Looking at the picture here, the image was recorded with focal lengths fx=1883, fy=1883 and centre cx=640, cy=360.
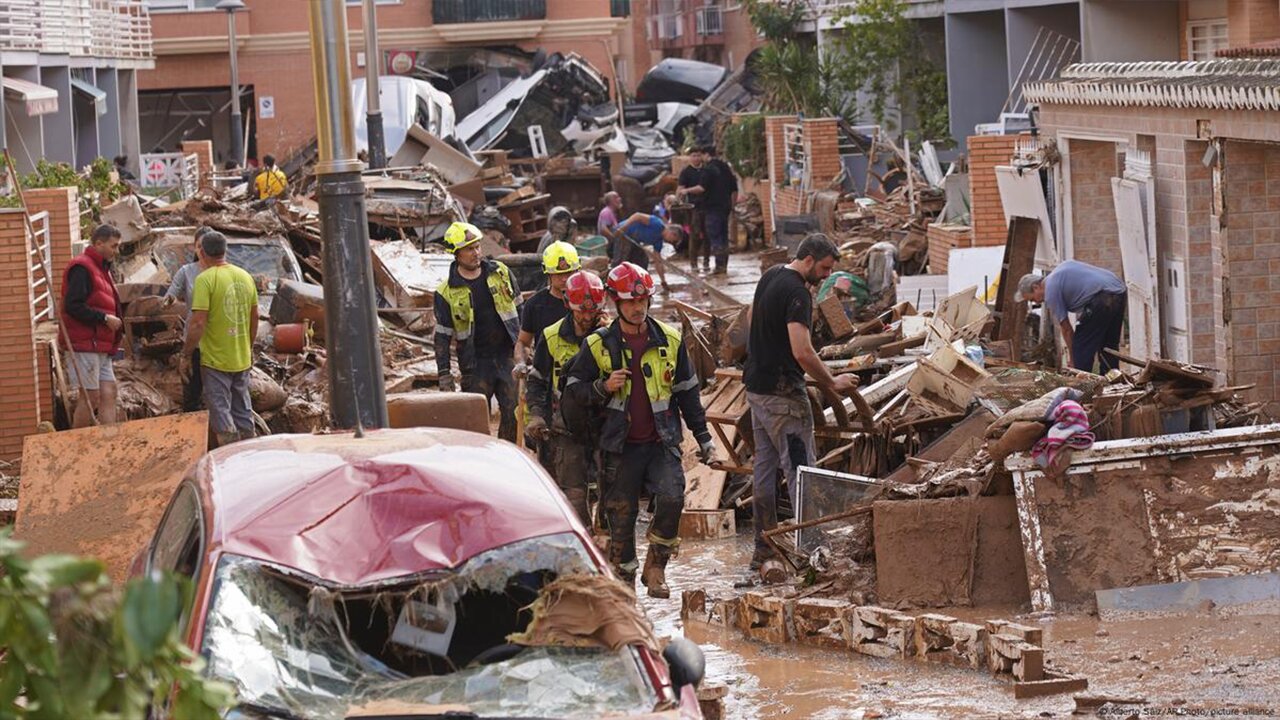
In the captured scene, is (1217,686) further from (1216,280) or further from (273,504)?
(1216,280)

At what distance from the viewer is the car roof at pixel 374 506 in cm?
586

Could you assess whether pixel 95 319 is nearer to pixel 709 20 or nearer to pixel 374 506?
pixel 374 506

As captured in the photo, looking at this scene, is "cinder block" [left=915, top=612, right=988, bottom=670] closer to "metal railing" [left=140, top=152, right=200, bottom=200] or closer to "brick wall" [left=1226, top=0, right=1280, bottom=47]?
"brick wall" [left=1226, top=0, right=1280, bottom=47]

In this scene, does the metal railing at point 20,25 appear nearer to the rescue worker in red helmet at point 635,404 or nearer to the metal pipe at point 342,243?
the metal pipe at point 342,243

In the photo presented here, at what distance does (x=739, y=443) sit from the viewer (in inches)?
504

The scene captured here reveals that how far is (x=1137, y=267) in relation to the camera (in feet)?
48.6

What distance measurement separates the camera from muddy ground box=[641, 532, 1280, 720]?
766 cm

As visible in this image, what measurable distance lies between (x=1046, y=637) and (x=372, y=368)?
14.3 feet

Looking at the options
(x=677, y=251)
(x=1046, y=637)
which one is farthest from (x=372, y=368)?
(x=677, y=251)

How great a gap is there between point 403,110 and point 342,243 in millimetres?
28104

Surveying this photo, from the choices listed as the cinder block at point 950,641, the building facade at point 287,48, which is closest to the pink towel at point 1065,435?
the cinder block at point 950,641

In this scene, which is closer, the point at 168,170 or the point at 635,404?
the point at 635,404

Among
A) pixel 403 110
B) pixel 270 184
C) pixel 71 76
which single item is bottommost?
pixel 270 184

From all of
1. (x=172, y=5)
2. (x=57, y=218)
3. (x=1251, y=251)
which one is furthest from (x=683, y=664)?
(x=172, y=5)
